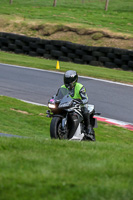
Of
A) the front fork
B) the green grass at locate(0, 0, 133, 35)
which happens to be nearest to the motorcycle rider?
the front fork

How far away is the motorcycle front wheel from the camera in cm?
795

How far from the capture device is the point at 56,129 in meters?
7.98

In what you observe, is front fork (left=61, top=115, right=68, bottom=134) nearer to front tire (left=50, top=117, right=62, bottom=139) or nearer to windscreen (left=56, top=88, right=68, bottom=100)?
front tire (left=50, top=117, right=62, bottom=139)

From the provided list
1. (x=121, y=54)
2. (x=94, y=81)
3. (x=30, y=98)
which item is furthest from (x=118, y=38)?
(x=30, y=98)

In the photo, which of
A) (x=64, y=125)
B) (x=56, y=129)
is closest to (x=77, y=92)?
(x=64, y=125)

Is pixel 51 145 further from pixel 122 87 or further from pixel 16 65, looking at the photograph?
pixel 16 65

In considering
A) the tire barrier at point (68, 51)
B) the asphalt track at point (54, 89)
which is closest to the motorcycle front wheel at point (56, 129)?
the asphalt track at point (54, 89)

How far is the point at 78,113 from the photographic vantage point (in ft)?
27.8

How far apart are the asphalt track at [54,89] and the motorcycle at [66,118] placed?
16.0 feet

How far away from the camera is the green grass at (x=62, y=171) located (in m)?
4.04

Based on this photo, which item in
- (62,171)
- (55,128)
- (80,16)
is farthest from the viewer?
(80,16)

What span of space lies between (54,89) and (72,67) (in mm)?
4183

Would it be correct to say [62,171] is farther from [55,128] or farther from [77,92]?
[77,92]

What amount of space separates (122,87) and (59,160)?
38.9ft
